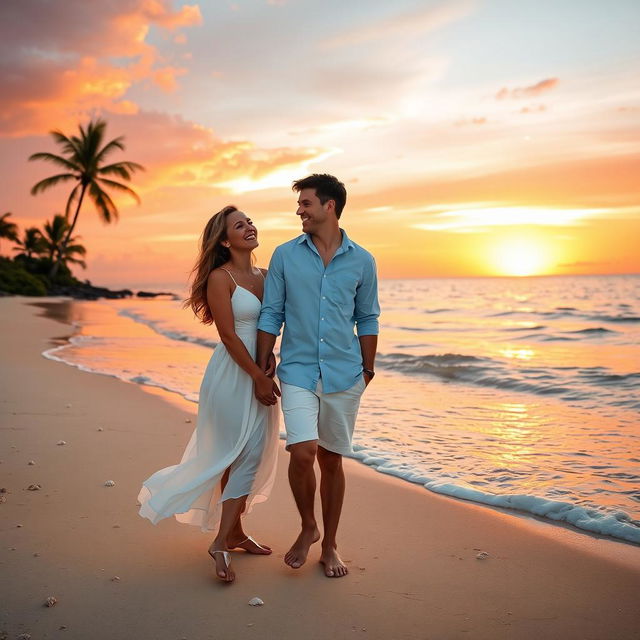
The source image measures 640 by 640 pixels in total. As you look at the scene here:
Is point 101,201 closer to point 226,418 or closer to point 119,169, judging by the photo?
point 119,169

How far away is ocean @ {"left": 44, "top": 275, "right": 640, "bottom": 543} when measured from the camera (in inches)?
209

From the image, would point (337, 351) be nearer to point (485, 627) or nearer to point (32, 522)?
point (485, 627)

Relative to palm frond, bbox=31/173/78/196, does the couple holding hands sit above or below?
below

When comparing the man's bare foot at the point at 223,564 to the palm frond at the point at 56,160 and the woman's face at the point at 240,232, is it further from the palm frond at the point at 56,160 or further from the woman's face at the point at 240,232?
the palm frond at the point at 56,160

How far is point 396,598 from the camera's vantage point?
329 centimetres

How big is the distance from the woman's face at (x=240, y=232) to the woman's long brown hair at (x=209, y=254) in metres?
0.04

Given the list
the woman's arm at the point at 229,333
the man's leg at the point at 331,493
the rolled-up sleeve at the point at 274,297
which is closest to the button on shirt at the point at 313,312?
the rolled-up sleeve at the point at 274,297

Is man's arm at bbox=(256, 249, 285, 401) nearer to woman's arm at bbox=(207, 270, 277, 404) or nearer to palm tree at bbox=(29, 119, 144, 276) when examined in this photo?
woman's arm at bbox=(207, 270, 277, 404)

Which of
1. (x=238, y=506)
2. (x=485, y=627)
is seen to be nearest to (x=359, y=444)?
(x=238, y=506)

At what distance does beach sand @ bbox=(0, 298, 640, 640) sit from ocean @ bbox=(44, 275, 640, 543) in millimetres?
646

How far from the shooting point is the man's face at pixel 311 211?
12.4 ft

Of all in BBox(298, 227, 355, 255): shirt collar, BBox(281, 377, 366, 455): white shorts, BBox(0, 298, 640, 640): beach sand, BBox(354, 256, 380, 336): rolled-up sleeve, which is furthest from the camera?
BBox(354, 256, 380, 336): rolled-up sleeve

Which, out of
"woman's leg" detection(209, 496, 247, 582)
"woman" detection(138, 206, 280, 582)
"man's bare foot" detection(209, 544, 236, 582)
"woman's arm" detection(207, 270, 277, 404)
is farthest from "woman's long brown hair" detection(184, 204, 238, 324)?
"man's bare foot" detection(209, 544, 236, 582)

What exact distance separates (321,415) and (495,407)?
6.25m
